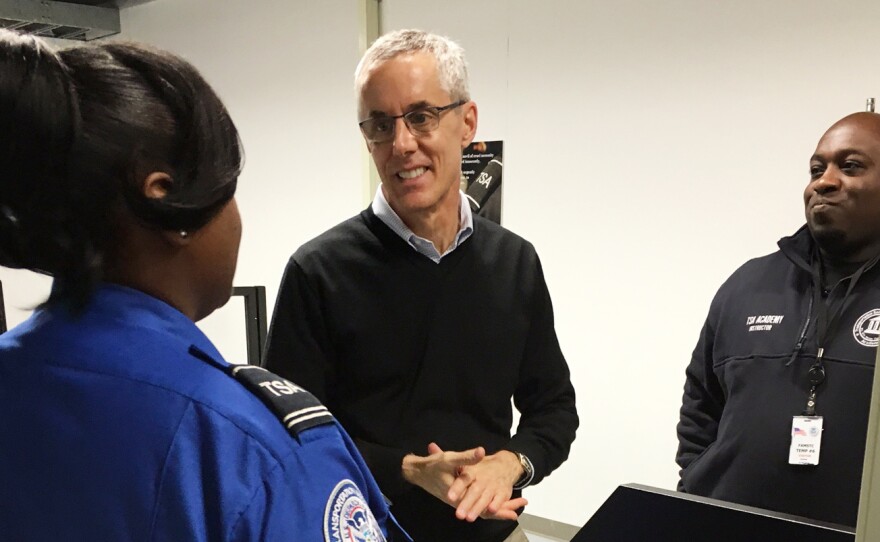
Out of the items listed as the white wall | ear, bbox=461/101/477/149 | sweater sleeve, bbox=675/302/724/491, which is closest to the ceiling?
the white wall

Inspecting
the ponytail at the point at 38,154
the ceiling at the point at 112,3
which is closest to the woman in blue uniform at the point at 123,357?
the ponytail at the point at 38,154

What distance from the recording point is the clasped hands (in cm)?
107

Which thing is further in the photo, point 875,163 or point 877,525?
point 875,163

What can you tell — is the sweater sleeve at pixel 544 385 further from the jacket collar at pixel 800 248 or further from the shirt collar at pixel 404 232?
the jacket collar at pixel 800 248

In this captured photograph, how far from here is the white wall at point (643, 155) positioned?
2299 mm

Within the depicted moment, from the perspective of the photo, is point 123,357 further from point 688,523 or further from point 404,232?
point 404,232

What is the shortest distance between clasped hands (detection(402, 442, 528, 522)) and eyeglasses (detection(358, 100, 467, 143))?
0.60m

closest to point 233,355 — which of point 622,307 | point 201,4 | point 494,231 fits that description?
point 201,4

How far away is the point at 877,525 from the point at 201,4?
15.2 feet

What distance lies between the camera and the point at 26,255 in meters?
0.51

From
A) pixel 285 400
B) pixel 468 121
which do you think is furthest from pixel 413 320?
pixel 285 400

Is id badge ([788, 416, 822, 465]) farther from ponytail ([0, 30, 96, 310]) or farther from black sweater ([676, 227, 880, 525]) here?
ponytail ([0, 30, 96, 310])

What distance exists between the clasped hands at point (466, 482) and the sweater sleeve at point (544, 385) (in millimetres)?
234

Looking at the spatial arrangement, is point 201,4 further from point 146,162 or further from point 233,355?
point 146,162
